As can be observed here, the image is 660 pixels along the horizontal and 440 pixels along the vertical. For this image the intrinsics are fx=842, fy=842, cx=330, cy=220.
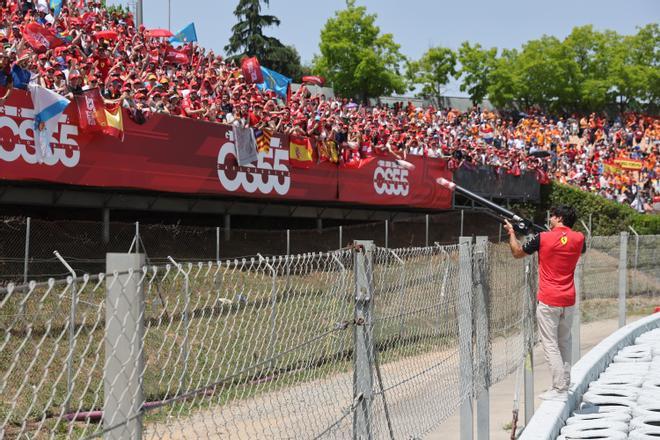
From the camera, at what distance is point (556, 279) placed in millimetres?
8148

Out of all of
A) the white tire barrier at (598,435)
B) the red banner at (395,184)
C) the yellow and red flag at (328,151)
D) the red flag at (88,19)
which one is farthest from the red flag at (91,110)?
the white tire barrier at (598,435)

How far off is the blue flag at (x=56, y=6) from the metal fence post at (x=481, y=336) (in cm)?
1471

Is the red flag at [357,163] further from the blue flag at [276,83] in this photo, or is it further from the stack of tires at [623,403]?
the stack of tires at [623,403]

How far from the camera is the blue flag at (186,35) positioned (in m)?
25.2

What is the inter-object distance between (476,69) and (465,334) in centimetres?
5997

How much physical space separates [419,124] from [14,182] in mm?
18358

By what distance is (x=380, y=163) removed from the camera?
69.4 feet

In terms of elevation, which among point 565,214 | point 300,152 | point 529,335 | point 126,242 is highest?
point 300,152

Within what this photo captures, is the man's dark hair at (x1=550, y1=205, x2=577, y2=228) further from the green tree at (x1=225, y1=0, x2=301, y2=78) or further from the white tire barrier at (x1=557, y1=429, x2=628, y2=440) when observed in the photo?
the green tree at (x1=225, y1=0, x2=301, y2=78)

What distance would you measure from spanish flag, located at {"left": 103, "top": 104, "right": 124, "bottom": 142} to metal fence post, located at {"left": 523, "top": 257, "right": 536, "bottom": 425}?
7706mm

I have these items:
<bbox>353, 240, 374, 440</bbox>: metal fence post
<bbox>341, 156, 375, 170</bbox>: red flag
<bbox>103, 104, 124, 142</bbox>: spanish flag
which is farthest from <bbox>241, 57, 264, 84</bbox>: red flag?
<bbox>353, 240, 374, 440</bbox>: metal fence post

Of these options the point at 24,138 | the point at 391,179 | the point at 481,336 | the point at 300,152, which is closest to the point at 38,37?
the point at 24,138

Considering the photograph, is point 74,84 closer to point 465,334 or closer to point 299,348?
point 465,334

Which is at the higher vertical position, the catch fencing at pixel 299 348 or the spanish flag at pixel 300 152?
the spanish flag at pixel 300 152
